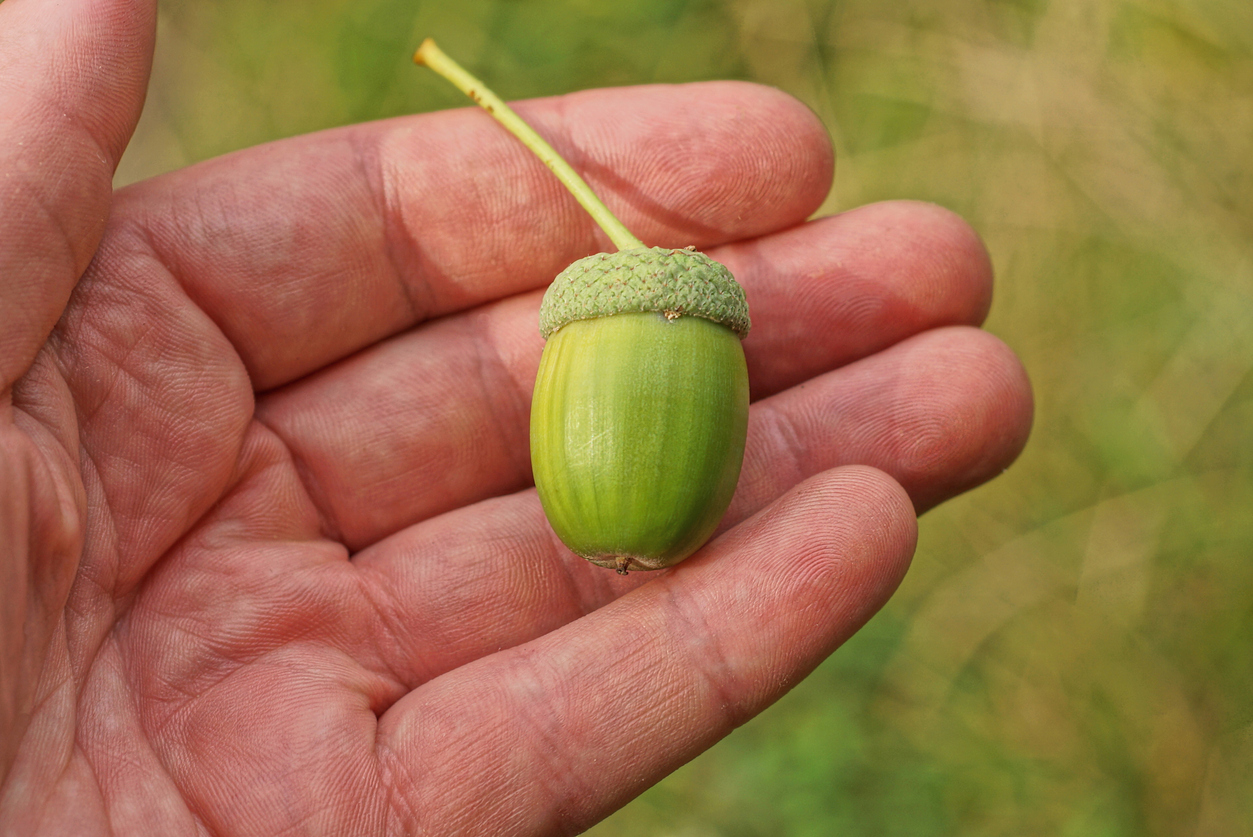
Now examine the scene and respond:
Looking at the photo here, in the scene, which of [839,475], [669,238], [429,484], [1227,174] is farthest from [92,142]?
[1227,174]

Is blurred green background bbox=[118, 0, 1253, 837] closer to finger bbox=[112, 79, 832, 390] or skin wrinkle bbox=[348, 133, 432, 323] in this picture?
finger bbox=[112, 79, 832, 390]

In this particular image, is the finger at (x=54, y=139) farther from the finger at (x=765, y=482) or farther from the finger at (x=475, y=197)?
the finger at (x=765, y=482)

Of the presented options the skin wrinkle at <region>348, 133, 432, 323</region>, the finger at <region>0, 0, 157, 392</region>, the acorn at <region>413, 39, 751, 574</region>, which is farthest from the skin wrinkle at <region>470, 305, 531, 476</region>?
the finger at <region>0, 0, 157, 392</region>

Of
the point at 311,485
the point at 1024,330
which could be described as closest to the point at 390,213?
the point at 311,485

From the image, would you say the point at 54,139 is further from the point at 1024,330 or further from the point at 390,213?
the point at 1024,330

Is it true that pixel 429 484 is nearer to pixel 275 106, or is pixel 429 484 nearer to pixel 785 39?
pixel 275 106

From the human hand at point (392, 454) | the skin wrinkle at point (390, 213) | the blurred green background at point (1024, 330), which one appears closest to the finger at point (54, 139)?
the human hand at point (392, 454)
